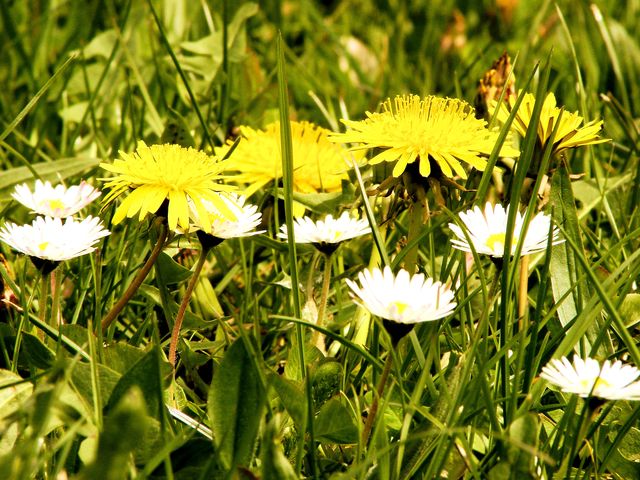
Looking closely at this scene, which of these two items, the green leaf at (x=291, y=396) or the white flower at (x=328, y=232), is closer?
the green leaf at (x=291, y=396)

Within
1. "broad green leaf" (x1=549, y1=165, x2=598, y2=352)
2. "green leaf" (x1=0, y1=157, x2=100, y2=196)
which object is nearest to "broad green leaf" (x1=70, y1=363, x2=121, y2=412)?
"broad green leaf" (x1=549, y1=165, x2=598, y2=352)

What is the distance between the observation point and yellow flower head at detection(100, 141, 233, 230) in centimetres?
111

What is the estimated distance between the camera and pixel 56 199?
1.29 m

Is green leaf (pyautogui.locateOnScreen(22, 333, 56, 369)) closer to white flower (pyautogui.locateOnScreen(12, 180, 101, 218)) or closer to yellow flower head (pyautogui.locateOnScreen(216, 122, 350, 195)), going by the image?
white flower (pyautogui.locateOnScreen(12, 180, 101, 218))

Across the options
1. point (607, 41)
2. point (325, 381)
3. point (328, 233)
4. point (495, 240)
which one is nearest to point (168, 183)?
point (328, 233)

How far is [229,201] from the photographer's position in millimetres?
1248

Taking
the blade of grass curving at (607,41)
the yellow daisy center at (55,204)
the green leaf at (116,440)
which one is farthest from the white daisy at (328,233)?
the blade of grass curving at (607,41)

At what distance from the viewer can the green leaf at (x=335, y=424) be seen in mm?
954

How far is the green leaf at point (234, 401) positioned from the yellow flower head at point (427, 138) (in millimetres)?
369

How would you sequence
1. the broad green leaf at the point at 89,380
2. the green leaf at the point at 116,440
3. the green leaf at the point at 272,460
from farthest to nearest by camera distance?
the broad green leaf at the point at 89,380 → the green leaf at the point at 272,460 → the green leaf at the point at 116,440

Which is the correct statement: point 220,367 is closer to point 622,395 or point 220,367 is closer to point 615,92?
point 622,395

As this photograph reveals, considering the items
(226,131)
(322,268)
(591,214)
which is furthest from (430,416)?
(226,131)

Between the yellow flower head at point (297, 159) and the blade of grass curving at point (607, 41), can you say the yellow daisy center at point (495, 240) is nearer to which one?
the yellow flower head at point (297, 159)

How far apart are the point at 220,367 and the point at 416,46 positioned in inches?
87.5
